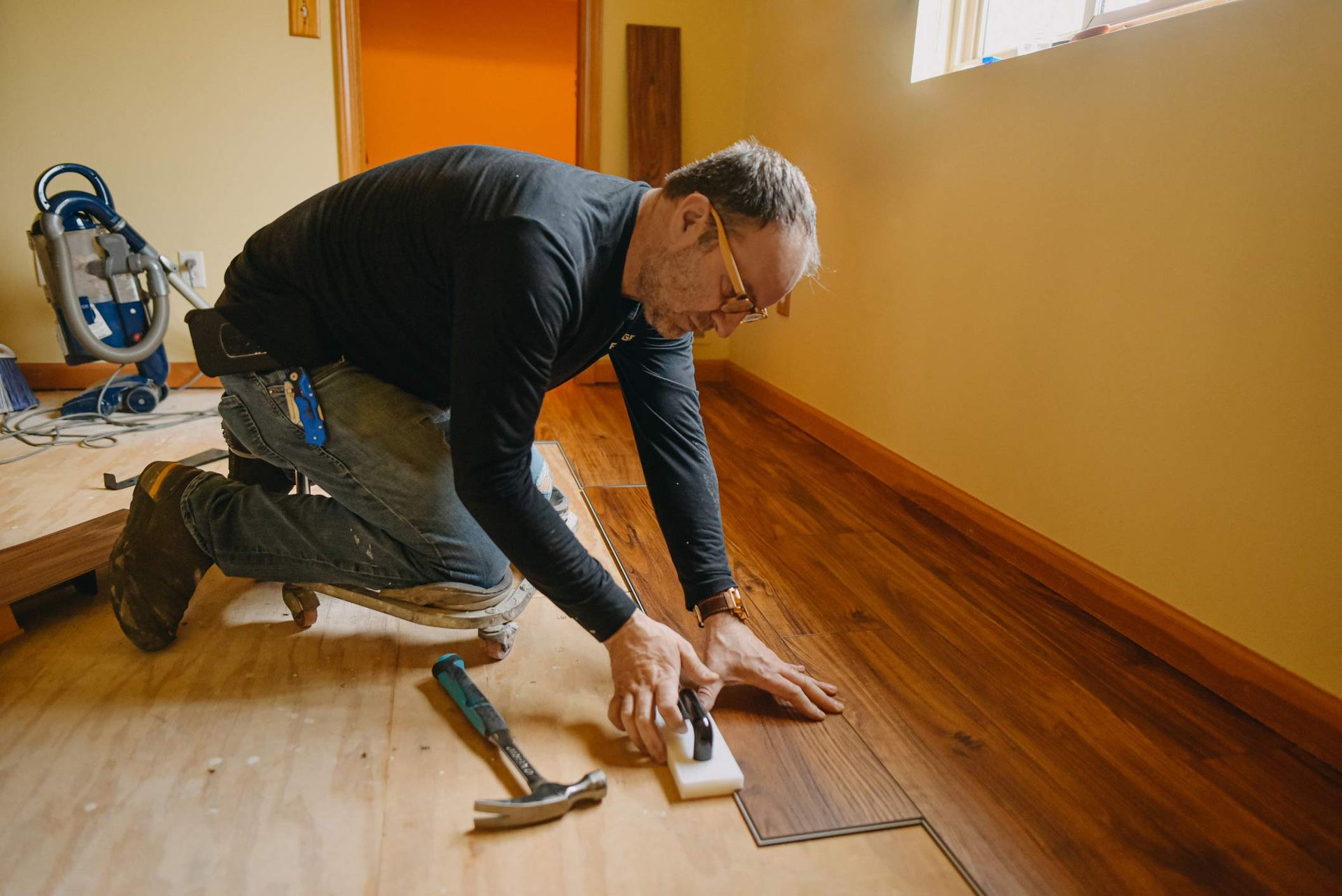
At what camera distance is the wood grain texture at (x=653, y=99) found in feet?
11.4

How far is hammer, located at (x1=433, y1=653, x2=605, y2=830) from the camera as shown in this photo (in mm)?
993

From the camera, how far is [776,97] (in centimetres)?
327

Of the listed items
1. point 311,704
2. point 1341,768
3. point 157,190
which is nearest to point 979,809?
point 1341,768

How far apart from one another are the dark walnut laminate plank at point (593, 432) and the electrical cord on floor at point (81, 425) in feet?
3.54

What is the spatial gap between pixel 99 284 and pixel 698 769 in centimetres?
273

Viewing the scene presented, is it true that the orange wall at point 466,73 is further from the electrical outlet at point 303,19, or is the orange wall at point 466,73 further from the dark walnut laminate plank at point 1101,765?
the dark walnut laminate plank at point 1101,765

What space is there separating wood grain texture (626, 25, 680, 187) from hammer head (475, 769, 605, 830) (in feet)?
9.44

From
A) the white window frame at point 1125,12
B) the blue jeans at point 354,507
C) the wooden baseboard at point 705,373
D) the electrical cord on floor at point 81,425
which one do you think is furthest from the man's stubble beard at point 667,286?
the wooden baseboard at point 705,373

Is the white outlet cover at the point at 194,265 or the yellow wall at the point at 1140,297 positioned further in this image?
the white outlet cover at the point at 194,265

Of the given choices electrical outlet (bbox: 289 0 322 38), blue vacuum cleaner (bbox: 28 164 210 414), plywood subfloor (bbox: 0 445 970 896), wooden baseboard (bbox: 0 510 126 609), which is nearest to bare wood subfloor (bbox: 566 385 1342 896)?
plywood subfloor (bbox: 0 445 970 896)

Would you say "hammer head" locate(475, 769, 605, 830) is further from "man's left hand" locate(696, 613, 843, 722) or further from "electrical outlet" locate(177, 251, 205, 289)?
"electrical outlet" locate(177, 251, 205, 289)

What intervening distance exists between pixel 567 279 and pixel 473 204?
16 centimetres

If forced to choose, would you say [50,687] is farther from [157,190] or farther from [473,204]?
[157,190]

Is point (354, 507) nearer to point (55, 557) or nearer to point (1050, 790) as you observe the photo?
point (55, 557)
